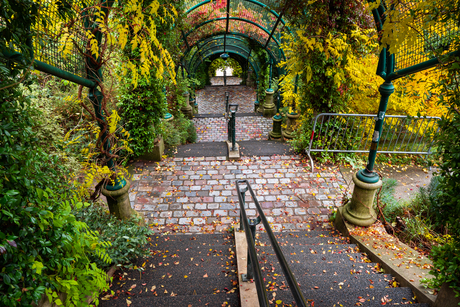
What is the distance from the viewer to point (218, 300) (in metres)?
2.44

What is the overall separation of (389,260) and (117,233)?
10.2ft

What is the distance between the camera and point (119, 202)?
353 cm

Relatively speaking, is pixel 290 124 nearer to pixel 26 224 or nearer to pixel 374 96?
pixel 374 96

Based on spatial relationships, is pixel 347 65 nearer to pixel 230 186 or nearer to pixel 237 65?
pixel 230 186

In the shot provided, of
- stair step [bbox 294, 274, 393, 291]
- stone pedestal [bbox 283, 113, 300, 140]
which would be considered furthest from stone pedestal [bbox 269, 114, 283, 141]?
stair step [bbox 294, 274, 393, 291]

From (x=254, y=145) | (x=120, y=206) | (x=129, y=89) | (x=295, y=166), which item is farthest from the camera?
(x=254, y=145)

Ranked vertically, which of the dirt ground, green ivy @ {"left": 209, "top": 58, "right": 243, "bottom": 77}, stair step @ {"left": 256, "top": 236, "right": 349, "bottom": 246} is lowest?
stair step @ {"left": 256, "top": 236, "right": 349, "bottom": 246}

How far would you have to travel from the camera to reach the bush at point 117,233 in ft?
9.70

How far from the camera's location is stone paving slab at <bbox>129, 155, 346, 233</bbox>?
4734 millimetres

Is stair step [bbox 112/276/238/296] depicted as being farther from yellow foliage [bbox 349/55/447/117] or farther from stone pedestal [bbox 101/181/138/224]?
yellow foliage [bbox 349/55/447/117]

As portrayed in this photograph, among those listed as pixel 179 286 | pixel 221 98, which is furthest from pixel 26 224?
pixel 221 98

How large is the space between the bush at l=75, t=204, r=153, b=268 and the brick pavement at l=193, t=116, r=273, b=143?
7.61m


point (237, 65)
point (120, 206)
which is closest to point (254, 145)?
point (120, 206)

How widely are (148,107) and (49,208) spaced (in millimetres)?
4574
